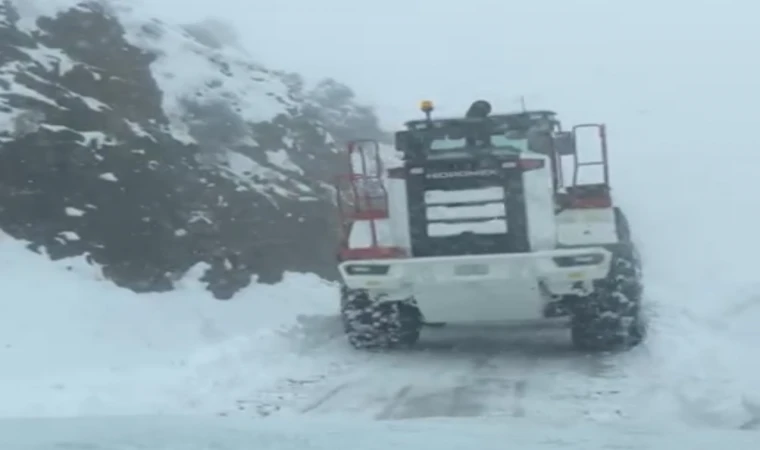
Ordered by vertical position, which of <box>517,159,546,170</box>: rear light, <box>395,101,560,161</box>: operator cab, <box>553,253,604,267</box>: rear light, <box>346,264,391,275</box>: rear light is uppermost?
<box>395,101,560,161</box>: operator cab

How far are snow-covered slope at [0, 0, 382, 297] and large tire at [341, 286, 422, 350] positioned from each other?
10.0 feet

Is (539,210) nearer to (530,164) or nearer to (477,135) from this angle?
(530,164)

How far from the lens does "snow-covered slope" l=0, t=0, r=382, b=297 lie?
15992mm

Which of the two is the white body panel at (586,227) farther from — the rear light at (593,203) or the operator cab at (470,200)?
the operator cab at (470,200)

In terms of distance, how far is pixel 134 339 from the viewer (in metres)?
13.7

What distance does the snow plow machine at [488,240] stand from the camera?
1219cm

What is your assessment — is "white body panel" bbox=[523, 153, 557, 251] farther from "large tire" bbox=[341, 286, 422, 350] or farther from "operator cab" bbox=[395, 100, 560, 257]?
"large tire" bbox=[341, 286, 422, 350]

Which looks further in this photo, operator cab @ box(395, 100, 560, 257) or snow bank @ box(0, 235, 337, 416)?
operator cab @ box(395, 100, 560, 257)

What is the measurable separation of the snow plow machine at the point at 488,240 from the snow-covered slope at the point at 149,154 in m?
3.87

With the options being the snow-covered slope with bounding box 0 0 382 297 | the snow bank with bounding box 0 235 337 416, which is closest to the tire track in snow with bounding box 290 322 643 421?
the snow bank with bounding box 0 235 337 416

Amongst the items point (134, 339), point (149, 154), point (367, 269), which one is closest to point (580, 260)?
point (367, 269)

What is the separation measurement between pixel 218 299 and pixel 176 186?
2.33m

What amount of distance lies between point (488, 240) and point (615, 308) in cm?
145

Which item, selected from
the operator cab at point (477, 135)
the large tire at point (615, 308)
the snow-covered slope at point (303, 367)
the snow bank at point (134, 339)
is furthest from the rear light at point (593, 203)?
the snow bank at point (134, 339)
